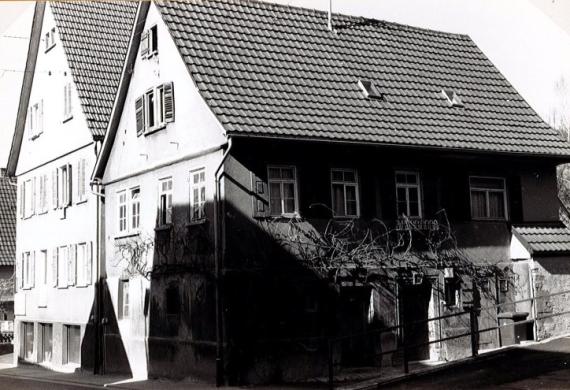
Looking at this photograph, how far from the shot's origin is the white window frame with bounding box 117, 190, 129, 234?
84.0ft

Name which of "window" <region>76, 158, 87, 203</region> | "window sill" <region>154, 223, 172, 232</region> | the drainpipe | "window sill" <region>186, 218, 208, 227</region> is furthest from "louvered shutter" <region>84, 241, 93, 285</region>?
the drainpipe

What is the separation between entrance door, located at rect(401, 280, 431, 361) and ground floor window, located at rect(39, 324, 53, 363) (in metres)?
14.1

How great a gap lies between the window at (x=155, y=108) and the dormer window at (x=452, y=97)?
7.69 m

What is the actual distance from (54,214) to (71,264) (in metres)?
2.42

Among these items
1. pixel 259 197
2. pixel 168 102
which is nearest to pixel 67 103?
pixel 168 102

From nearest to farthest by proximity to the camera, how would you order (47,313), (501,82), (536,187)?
(536,187) < (501,82) < (47,313)

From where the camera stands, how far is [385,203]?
2223 centimetres

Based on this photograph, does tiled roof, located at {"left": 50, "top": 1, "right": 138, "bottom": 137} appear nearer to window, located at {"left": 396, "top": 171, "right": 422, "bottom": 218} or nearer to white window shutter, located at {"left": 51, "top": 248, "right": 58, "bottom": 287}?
white window shutter, located at {"left": 51, "top": 248, "right": 58, "bottom": 287}

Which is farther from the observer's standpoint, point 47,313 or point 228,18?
point 47,313

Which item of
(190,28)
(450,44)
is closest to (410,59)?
(450,44)

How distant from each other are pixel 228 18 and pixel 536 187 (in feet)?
31.2

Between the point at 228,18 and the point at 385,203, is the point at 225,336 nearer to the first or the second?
the point at 385,203

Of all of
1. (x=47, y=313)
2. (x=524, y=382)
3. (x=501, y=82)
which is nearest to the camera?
(x=524, y=382)

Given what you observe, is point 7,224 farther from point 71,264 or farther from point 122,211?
point 122,211
